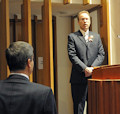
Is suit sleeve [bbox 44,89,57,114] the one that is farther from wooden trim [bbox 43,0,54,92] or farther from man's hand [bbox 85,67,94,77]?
wooden trim [bbox 43,0,54,92]

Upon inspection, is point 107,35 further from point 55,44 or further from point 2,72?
point 2,72

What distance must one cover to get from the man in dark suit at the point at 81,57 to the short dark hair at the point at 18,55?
159cm

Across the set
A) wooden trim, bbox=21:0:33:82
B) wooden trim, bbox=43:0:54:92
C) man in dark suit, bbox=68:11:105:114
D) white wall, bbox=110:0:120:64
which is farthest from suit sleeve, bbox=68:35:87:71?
white wall, bbox=110:0:120:64

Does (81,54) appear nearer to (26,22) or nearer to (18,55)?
(26,22)

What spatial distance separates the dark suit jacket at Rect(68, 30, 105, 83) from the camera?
2.90 m

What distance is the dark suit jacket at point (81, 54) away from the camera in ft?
9.53

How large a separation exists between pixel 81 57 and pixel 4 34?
3.45 ft

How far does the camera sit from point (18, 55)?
1.26 metres

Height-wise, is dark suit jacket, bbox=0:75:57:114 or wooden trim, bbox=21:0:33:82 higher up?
wooden trim, bbox=21:0:33:82

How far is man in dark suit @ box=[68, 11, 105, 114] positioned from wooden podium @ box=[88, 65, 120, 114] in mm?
1065

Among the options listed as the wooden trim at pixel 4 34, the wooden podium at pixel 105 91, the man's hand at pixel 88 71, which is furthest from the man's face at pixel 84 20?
the wooden podium at pixel 105 91

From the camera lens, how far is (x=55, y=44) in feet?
14.4

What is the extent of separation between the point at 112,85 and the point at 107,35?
199cm

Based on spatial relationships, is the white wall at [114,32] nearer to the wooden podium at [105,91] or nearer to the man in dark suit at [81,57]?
the man in dark suit at [81,57]
